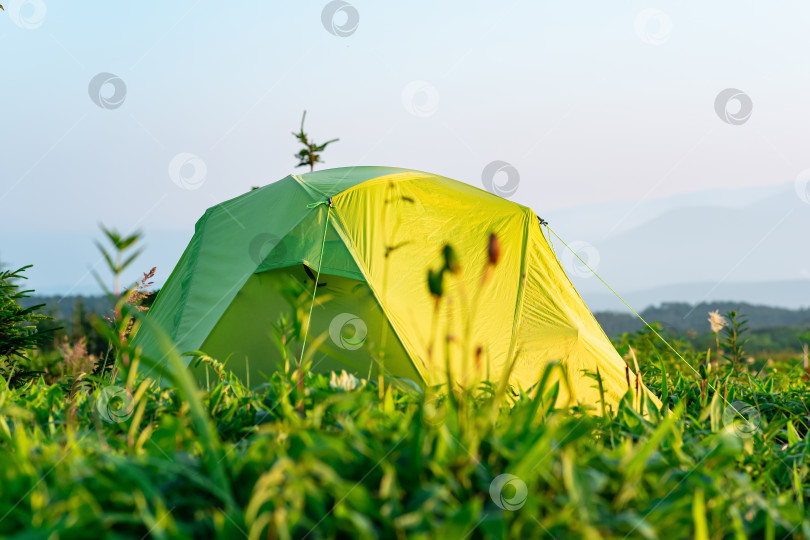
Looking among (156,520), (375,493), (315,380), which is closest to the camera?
(156,520)

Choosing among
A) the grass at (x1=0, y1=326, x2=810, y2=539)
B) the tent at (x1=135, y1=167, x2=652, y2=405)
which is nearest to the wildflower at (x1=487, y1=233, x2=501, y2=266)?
the grass at (x1=0, y1=326, x2=810, y2=539)

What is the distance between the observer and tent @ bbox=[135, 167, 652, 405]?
12.6ft

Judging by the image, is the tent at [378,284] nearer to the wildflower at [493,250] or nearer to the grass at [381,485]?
the grass at [381,485]

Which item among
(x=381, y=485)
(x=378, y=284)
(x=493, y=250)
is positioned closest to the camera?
(x=493, y=250)

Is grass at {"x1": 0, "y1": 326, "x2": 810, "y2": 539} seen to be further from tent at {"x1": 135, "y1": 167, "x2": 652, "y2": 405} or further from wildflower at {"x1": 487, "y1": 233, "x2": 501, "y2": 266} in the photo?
Answer: tent at {"x1": 135, "y1": 167, "x2": 652, "y2": 405}

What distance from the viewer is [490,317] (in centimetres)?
427

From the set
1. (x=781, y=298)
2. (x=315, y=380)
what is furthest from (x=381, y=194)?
(x=781, y=298)

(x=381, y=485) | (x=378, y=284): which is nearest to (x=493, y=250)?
(x=381, y=485)

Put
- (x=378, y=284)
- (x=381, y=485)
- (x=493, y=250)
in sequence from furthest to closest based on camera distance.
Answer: (x=378, y=284) < (x=381, y=485) < (x=493, y=250)

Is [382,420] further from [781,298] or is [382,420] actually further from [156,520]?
[781,298]

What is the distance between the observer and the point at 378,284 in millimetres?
3961

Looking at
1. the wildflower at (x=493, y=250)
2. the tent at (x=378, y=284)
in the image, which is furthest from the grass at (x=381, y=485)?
the tent at (x=378, y=284)

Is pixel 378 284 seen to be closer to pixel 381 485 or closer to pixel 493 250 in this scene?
pixel 381 485

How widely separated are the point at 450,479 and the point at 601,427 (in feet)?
4.04
